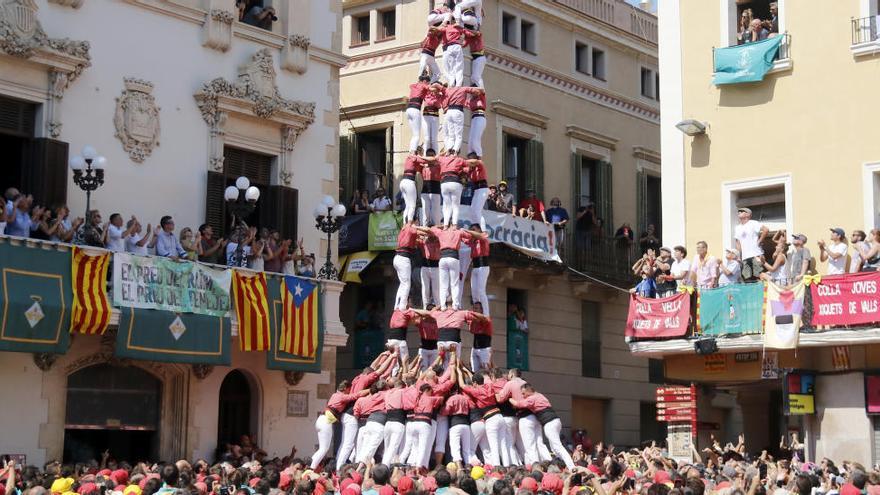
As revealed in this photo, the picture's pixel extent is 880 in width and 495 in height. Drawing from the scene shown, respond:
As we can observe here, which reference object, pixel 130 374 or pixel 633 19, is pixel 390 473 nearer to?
pixel 130 374

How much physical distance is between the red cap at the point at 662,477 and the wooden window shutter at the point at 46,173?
14.2 m

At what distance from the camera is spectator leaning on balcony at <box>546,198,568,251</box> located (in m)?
37.7

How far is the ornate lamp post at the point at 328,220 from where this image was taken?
29922 mm

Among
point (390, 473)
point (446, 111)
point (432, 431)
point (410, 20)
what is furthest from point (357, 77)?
point (390, 473)

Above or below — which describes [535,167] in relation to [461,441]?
above

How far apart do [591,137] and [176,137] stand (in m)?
15.1

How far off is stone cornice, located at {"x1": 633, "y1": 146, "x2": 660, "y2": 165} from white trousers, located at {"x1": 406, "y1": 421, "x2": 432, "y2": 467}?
21.0 meters

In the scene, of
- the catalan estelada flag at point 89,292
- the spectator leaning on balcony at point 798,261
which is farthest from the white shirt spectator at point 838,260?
the catalan estelada flag at point 89,292

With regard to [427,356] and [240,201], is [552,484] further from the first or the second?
[240,201]

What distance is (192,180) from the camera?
29.5 m

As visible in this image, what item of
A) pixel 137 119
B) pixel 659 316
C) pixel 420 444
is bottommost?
pixel 420 444

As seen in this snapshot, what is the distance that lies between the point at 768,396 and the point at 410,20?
13.1 meters

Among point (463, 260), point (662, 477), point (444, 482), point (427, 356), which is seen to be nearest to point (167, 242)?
point (427, 356)

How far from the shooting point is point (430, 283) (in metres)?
25.9
